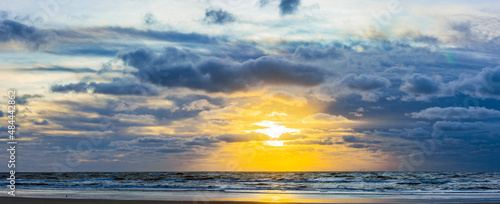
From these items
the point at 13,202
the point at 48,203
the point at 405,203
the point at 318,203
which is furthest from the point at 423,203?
the point at 13,202

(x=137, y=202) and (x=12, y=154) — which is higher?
(x=12, y=154)

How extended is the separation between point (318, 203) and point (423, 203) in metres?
6.50

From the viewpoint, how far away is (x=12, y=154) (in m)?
24.2

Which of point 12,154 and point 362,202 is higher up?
point 12,154

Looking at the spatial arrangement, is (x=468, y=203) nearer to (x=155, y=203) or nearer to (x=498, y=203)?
(x=498, y=203)

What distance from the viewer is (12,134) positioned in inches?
938

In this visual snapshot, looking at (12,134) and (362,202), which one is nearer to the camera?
(12,134)

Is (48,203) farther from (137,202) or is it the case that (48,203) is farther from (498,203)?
(498,203)

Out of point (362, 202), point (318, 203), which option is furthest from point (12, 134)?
point (362, 202)

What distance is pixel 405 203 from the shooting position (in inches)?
984

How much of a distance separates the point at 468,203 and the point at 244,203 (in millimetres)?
13396

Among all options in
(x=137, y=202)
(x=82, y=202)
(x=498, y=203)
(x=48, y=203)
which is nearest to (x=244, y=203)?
(x=137, y=202)

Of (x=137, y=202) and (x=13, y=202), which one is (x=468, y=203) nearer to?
(x=137, y=202)

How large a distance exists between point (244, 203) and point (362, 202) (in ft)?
24.2
